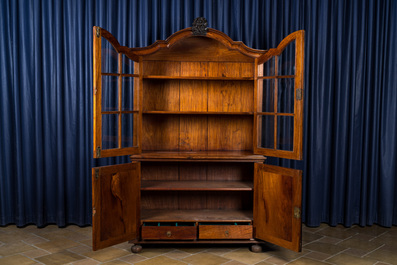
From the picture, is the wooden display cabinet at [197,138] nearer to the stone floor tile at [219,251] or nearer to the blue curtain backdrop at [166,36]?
the stone floor tile at [219,251]

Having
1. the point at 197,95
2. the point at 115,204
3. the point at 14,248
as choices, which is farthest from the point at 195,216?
the point at 14,248

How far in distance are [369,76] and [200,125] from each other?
6.67 feet

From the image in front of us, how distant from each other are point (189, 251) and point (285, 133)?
4.66ft

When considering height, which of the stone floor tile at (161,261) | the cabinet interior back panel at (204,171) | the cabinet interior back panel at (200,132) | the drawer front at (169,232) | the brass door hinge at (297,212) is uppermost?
the cabinet interior back panel at (200,132)

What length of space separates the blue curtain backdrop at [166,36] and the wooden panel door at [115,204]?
42.3 inches

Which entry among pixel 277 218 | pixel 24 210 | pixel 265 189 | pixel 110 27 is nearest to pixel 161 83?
pixel 110 27

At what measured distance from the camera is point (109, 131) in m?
3.52

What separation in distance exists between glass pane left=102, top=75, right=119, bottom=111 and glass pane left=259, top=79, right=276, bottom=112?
1408 millimetres

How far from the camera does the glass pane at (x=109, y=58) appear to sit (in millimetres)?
3420

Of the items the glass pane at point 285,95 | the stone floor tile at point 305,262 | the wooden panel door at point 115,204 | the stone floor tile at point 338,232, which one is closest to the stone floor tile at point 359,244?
the stone floor tile at point 338,232

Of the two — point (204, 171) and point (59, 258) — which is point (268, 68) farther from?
point (59, 258)

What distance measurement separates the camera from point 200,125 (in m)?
4.26

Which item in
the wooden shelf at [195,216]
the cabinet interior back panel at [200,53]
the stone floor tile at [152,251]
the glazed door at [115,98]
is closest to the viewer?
the glazed door at [115,98]

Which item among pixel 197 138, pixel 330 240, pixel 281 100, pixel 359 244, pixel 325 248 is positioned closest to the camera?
pixel 281 100
